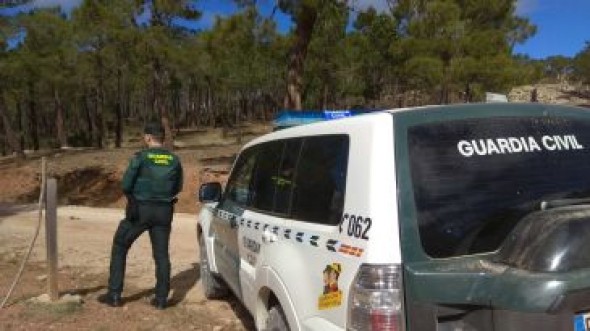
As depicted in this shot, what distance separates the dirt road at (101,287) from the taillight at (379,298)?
376cm

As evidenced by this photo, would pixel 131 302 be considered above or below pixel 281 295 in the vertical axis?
below

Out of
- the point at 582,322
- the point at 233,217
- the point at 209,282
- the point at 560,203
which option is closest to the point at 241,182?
the point at 233,217

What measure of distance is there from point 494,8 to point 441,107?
32.5m

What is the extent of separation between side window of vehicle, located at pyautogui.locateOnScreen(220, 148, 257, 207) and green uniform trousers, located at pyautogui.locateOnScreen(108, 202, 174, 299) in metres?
0.94

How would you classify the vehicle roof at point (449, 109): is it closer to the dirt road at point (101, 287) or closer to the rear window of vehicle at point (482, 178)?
the rear window of vehicle at point (482, 178)

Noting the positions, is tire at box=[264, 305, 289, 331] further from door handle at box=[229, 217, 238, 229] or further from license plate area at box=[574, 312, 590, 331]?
license plate area at box=[574, 312, 590, 331]

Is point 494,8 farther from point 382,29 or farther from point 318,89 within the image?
point 318,89

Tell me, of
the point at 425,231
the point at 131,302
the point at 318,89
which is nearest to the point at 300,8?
the point at 131,302

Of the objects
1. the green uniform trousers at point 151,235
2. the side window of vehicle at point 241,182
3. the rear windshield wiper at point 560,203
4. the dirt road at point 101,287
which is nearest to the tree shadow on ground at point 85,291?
the dirt road at point 101,287

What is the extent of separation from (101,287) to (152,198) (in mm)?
2189

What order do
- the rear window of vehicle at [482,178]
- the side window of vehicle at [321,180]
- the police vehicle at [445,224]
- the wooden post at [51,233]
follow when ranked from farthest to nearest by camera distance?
the wooden post at [51,233] < the side window of vehicle at [321,180] < the rear window of vehicle at [482,178] < the police vehicle at [445,224]

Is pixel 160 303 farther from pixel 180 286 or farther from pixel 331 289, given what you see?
pixel 331 289

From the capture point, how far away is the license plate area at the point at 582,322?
297 centimetres

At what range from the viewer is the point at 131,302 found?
311 inches
